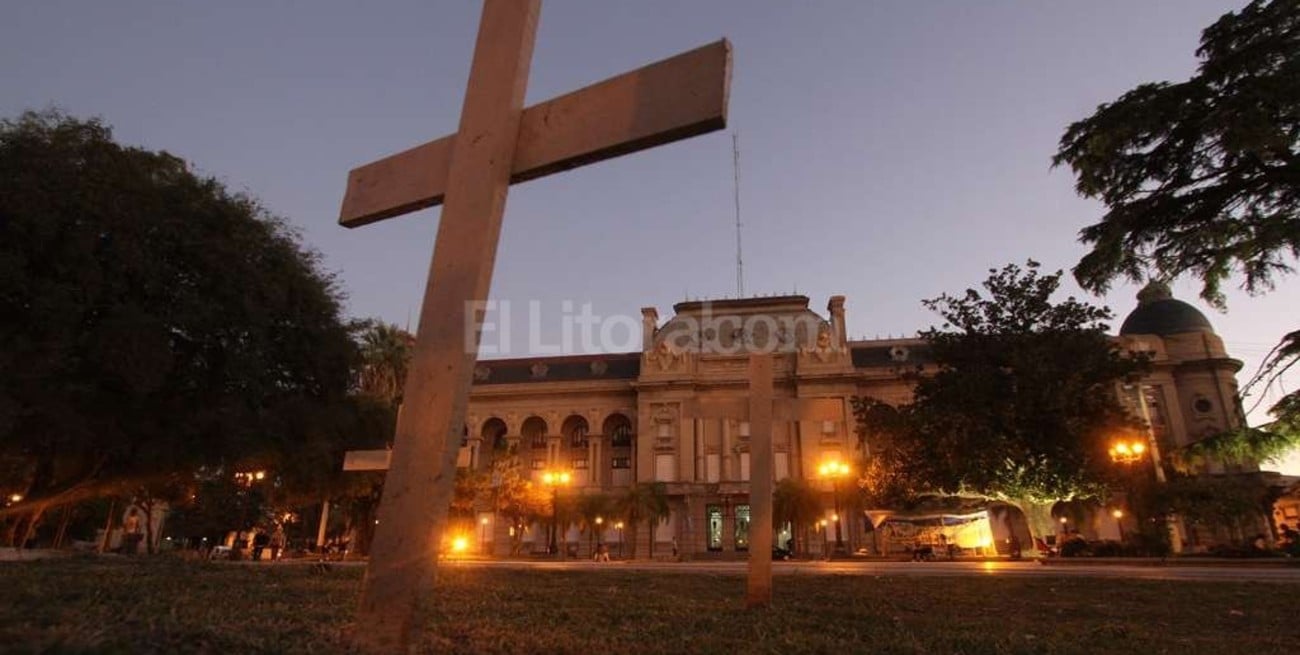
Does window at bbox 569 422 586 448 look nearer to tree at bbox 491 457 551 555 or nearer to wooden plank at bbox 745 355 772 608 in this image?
tree at bbox 491 457 551 555

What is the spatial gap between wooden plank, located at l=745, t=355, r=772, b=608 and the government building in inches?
1547

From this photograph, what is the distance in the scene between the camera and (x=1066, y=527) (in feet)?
156

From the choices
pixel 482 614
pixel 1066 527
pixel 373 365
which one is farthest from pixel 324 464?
pixel 1066 527

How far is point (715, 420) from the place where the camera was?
47.3m

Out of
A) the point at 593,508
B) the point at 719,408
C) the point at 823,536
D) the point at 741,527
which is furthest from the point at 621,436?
the point at 719,408

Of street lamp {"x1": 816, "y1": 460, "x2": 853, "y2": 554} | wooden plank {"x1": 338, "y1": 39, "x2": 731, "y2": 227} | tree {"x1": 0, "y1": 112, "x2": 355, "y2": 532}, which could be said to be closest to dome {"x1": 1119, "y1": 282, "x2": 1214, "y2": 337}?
street lamp {"x1": 816, "y1": 460, "x2": 853, "y2": 554}

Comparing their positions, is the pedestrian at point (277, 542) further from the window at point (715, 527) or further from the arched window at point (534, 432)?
the window at point (715, 527)

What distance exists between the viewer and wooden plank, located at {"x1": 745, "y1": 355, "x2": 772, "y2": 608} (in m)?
7.91

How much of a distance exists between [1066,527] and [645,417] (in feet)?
98.7

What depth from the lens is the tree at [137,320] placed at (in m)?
13.0

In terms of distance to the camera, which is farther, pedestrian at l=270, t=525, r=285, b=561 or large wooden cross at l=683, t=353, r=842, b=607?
pedestrian at l=270, t=525, r=285, b=561

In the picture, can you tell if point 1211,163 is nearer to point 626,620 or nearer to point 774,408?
point 774,408

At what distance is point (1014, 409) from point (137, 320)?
1015 inches

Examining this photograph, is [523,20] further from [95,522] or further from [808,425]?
[95,522]
